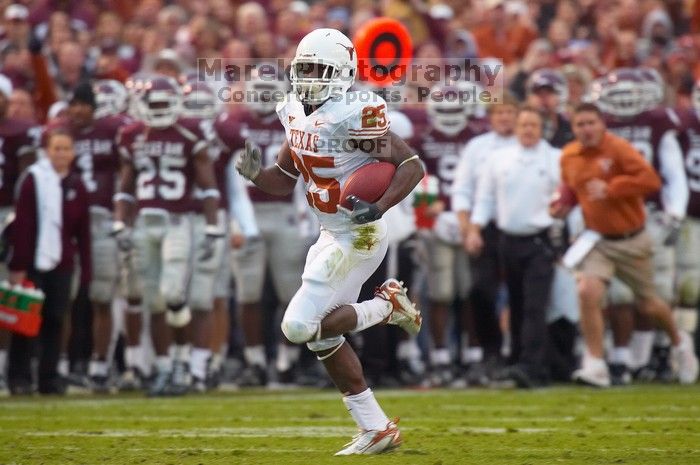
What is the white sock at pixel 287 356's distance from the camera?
11.2 m

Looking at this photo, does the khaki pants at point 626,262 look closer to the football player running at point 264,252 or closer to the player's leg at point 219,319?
the football player running at point 264,252

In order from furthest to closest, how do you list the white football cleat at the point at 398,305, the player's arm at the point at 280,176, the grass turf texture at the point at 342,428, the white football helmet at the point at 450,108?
the white football helmet at the point at 450,108
the player's arm at the point at 280,176
the white football cleat at the point at 398,305
the grass turf texture at the point at 342,428

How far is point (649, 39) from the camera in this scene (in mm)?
14984

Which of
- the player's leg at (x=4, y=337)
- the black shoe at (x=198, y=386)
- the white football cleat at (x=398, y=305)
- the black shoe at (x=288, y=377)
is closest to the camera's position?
the white football cleat at (x=398, y=305)

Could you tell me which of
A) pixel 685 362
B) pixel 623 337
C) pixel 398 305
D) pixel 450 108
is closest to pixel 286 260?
pixel 450 108

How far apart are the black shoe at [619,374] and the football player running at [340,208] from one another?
4.26 metres

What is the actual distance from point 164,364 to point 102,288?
0.90 m

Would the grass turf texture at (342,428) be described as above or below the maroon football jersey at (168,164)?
below

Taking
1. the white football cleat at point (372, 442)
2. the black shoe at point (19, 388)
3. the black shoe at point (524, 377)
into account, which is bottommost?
the white football cleat at point (372, 442)

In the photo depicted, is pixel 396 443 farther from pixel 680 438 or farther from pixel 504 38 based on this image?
pixel 504 38

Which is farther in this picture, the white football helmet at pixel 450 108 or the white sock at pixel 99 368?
the white football helmet at pixel 450 108

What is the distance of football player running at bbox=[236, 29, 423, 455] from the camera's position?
6582mm

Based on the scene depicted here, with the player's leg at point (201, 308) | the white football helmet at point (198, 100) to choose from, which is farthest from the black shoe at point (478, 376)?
the white football helmet at point (198, 100)

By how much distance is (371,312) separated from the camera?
6.70m
